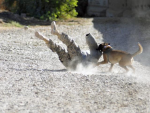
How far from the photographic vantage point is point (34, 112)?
4801 mm

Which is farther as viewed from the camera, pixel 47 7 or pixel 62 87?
pixel 47 7

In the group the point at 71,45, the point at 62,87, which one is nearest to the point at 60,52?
the point at 71,45

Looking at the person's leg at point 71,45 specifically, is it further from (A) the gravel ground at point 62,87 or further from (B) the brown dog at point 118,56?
(B) the brown dog at point 118,56

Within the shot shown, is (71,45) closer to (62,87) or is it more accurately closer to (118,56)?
(118,56)

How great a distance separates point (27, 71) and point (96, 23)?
12.7m

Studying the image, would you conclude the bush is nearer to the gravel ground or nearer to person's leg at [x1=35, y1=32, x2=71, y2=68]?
the gravel ground

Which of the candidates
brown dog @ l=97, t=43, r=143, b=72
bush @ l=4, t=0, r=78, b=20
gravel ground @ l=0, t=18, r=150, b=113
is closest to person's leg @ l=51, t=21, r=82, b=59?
gravel ground @ l=0, t=18, r=150, b=113

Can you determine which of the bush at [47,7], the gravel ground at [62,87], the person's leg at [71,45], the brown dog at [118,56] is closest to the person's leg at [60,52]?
the person's leg at [71,45]

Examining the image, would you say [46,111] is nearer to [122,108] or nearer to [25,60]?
[122,108]

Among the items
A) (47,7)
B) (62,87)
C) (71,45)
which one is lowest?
(62,87)

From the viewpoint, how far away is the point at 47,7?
1955cm

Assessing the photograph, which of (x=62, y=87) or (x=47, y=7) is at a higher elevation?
(x=47, y=7)

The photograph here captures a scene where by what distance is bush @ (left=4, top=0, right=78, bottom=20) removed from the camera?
761 inches

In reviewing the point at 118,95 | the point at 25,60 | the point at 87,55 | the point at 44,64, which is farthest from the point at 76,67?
the point at 118,95
